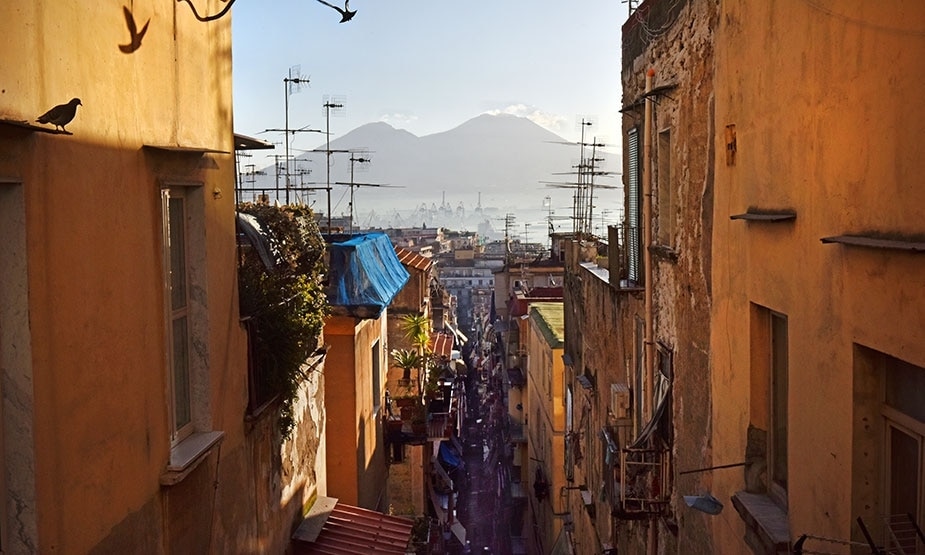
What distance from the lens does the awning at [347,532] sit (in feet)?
35.2

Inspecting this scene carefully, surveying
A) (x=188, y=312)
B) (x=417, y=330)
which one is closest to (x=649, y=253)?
(x=188, y=312)

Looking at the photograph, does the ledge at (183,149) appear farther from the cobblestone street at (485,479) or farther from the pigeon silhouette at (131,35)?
the cobblestone street at (485,479)

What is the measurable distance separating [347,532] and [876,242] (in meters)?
8.69

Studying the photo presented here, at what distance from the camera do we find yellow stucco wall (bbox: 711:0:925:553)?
4.15 m

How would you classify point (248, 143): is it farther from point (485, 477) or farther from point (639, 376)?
point (485, 477)

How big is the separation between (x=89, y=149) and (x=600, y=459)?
11.7 metres

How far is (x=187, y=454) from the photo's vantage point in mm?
6488

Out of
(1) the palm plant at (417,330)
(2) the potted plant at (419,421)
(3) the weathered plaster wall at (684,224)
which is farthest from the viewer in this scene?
(1) the palm plant at (417,330)

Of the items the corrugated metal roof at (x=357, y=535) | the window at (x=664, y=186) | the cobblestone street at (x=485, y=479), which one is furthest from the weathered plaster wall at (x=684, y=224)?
the cobblestone street at (x=485, y=479)

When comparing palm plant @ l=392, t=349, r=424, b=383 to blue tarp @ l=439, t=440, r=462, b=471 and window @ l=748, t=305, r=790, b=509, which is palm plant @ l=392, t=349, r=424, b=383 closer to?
blue tarp @ l=439, t=440, r=462, b=471

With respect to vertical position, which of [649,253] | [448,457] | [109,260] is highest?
[109,260]

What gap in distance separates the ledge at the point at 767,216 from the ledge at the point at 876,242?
2.24 ft

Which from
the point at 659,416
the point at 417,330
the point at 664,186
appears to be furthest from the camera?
the point at 417,330

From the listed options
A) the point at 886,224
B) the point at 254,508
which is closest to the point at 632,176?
the point at 254,508
